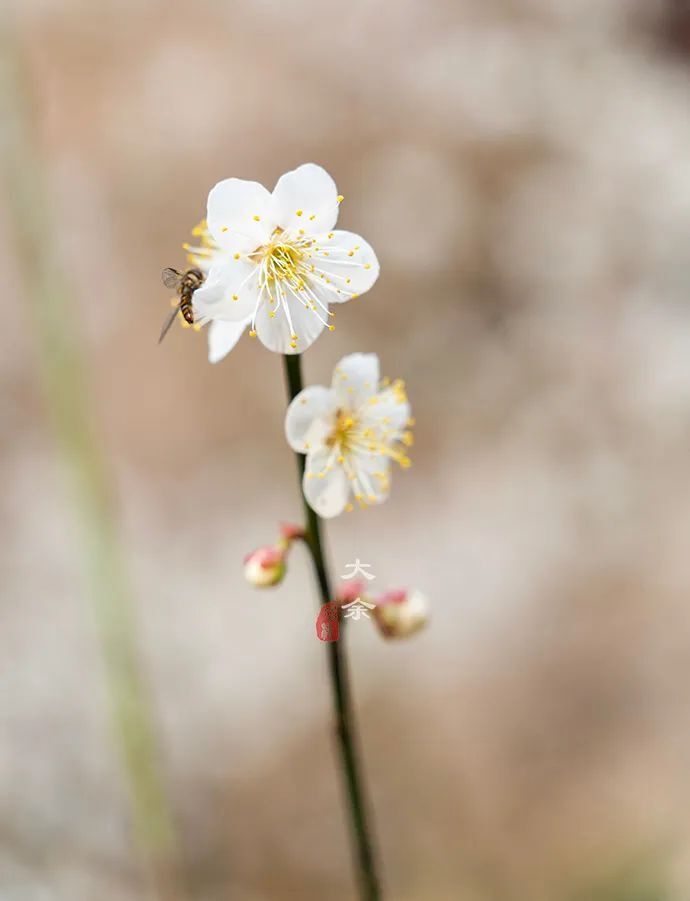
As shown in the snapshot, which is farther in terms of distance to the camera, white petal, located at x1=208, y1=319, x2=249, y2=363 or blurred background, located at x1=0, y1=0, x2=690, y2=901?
blurred background, located at x1=0, y1=0, x2=690, y2=901

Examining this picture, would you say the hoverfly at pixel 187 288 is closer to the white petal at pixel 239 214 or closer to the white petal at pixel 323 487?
the white petal at pixel 239 214

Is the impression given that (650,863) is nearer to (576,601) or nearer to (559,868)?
(559,868)

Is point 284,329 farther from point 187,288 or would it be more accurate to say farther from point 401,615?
point 401,615

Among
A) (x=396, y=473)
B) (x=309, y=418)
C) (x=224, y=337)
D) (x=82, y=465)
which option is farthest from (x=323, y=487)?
(x=396, y=473)

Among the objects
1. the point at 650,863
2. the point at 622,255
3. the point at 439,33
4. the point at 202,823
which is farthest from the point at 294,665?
the point at 439,33

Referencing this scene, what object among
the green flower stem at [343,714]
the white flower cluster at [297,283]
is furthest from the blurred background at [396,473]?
the white flower cluster at [297,283]

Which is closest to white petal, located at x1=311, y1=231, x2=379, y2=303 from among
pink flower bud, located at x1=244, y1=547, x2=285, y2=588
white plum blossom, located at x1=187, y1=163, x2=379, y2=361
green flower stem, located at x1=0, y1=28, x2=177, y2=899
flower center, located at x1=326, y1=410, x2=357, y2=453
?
white plum blossom, located at x1=187, y1=163, x2=379, y2=361

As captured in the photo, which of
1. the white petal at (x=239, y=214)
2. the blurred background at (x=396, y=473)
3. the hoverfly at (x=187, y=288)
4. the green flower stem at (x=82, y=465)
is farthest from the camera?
the blurred background at (x=396, y=473)

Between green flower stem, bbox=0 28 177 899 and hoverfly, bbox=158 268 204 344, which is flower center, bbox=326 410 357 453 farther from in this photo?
green flower stem, bbox=0 28 177 899
